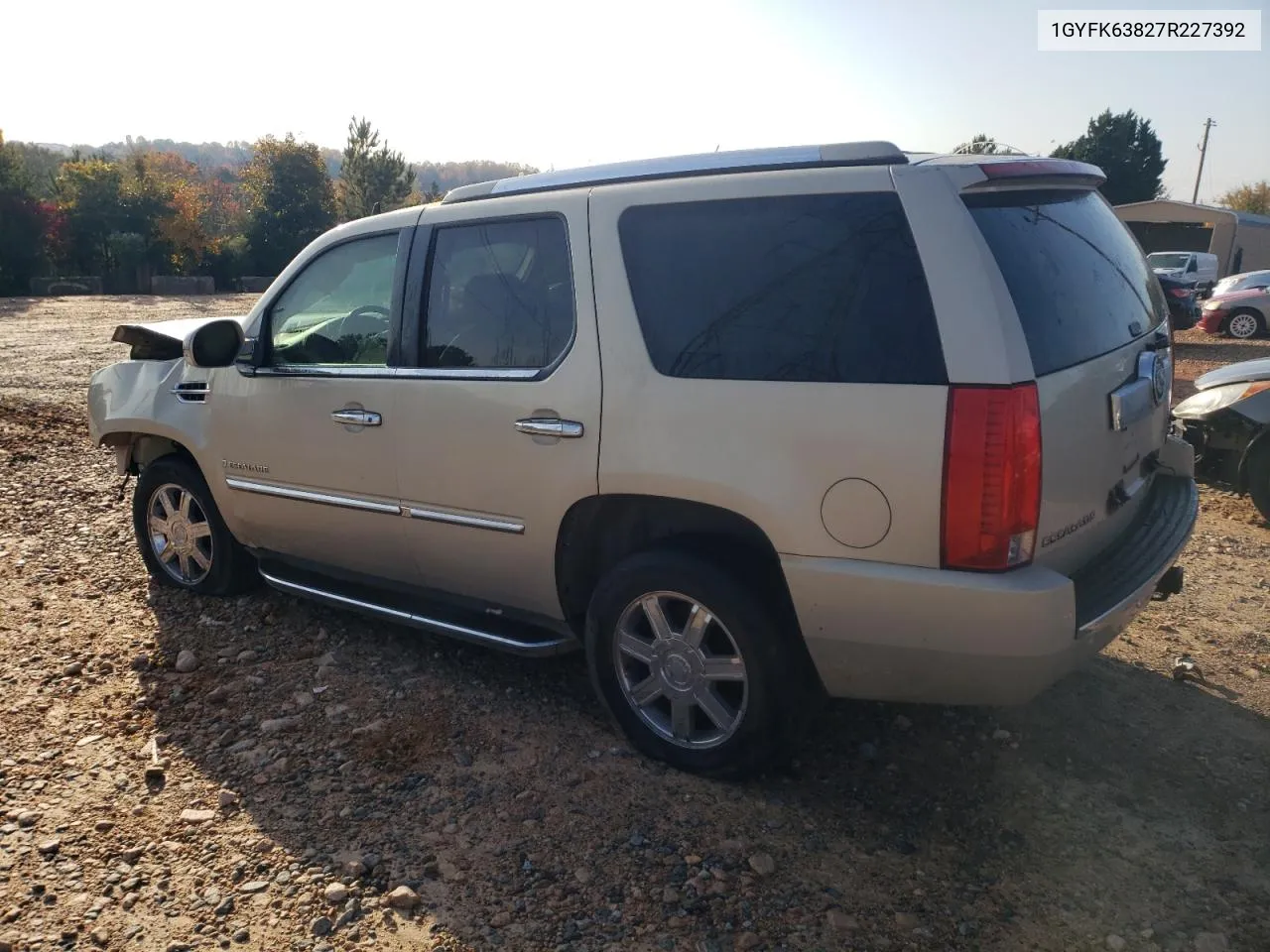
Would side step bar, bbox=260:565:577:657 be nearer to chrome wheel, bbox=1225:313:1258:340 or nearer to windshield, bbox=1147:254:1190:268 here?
chrome wheel, bbox=1225:313:1258:340

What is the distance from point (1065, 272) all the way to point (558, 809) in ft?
7.67

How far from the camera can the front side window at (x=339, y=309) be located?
400cm

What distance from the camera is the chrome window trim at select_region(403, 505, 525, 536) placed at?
3578 mm

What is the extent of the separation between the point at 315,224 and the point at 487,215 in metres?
41.6

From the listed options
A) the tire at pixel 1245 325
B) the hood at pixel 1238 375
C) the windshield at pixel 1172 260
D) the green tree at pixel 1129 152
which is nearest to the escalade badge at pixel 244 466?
the hood at pixel 1238 375

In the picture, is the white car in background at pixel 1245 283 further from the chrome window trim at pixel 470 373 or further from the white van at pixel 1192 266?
the chrome window trim at pixel 470 373

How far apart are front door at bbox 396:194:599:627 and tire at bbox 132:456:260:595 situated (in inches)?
58.3

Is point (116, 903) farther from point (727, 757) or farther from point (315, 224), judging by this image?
point (315, 224)

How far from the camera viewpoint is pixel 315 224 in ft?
138

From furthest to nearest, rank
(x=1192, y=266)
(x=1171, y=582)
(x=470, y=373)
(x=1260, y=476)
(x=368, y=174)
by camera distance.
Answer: (x=368, y=174), (x=1192, y=266), (x=1260, y=476), (x=470, y=373), (x=1171, y=582)

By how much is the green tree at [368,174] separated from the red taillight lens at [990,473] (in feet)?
155

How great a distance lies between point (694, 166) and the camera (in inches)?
128

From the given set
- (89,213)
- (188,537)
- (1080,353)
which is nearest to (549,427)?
(1080,353)

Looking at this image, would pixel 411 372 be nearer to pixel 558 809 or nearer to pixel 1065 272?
pixel 558 809
